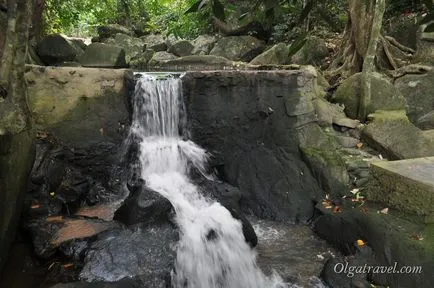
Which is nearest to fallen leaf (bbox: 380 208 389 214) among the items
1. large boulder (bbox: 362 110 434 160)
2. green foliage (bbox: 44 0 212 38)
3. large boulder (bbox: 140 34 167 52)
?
large boulder (bbox: 362 110 434 160)

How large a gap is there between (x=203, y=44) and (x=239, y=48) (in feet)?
4.83

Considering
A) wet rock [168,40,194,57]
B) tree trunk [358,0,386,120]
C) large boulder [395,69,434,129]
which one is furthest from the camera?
wet rock [168,40,194,57]

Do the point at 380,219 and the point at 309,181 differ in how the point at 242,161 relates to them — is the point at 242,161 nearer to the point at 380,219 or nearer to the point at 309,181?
the point at 309,181

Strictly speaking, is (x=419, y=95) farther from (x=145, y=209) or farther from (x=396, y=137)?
(x=145, y=209)

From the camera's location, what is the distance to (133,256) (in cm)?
384

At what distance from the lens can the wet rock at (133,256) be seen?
363cm

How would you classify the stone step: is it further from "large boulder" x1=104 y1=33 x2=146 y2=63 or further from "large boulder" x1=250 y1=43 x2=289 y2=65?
"large boulder" x1=104 y1=33 x2=146 y2=63

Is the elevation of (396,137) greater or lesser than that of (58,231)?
greater

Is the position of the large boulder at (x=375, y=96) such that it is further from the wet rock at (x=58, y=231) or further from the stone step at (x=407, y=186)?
the wet rock at (x=58, y=231)

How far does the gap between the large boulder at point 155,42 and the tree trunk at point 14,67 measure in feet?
29.6

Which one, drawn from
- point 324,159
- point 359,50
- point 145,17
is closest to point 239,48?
point 359,50

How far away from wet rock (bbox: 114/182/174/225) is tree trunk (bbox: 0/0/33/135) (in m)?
1.61

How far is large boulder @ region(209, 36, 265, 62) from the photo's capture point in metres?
11.2

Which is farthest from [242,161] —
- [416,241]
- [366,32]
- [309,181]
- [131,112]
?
[366,32]
